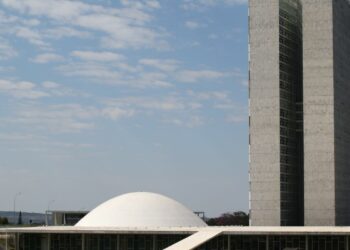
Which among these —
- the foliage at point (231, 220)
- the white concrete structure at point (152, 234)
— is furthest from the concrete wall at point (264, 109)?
the foliage at point (231, 220)

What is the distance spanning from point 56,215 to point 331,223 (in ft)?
209

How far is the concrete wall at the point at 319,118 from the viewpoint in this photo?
362 ft

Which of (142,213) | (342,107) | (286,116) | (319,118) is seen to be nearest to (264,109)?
(286,116)

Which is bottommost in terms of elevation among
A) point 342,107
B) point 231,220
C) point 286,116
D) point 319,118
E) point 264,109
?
point 231,220

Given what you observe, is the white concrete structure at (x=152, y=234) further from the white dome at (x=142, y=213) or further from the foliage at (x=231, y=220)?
the foliage at (x=231, y=220)

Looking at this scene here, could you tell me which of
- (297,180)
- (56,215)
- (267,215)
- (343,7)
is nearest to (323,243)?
(267,215)

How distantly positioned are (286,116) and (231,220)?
235 feet

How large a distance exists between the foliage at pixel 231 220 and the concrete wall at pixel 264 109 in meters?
64.1

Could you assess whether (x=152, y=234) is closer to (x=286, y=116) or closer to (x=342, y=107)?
(x=286, y=116)

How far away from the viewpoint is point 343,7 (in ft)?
397

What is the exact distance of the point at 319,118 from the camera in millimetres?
111188

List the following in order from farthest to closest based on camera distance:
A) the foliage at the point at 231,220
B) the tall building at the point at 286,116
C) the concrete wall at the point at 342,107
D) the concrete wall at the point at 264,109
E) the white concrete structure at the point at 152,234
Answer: the foliage at the point at 231,220 < the concrete wall at the point at 342,107 < the tall building at the point at 286,116 < the concrete wall at the point at 264,109 < the white concrete structure at the point at 152,234

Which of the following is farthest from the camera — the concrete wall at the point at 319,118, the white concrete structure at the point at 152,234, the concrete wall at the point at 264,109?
the concrete wall at the point at 319,118

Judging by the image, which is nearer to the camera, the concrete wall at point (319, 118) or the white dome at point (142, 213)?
the white dome at point (142, 213)
